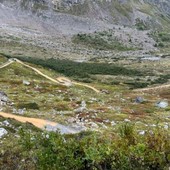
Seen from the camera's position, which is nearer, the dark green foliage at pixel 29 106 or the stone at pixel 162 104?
the dark green foliage at pixel 29 106

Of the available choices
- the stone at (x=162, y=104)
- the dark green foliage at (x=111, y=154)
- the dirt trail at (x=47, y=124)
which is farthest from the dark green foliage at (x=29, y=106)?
the dark green foliage at (x=111, y=154)

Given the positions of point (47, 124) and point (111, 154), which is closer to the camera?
point (111, 154)

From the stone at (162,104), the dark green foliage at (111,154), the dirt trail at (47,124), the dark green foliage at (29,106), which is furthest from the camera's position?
the stone at (162,104)

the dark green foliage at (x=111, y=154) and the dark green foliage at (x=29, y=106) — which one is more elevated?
the dark green foliage at (x=111, y=154)

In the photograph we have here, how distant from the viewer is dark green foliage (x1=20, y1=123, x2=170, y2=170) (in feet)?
88.9

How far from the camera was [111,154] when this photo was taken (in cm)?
2777

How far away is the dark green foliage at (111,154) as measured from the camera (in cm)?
2711

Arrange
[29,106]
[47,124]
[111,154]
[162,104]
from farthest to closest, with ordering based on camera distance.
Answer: [162,104] → [29,106] → [47,124] → [111,154]

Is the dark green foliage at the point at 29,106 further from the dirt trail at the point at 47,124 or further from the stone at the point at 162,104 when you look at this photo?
the stone at the point at 162,104

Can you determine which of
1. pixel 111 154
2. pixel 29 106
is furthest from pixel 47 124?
pixel 111 154

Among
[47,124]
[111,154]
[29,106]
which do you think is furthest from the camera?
[29,106]

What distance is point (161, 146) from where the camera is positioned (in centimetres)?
2819

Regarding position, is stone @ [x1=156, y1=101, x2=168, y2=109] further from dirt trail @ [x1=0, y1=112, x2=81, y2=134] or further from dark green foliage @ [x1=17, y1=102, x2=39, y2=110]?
dirt trail @ [x1=0, y1=112, x2=81, y2=134]

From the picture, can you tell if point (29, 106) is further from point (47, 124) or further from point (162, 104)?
point (162, 104)
